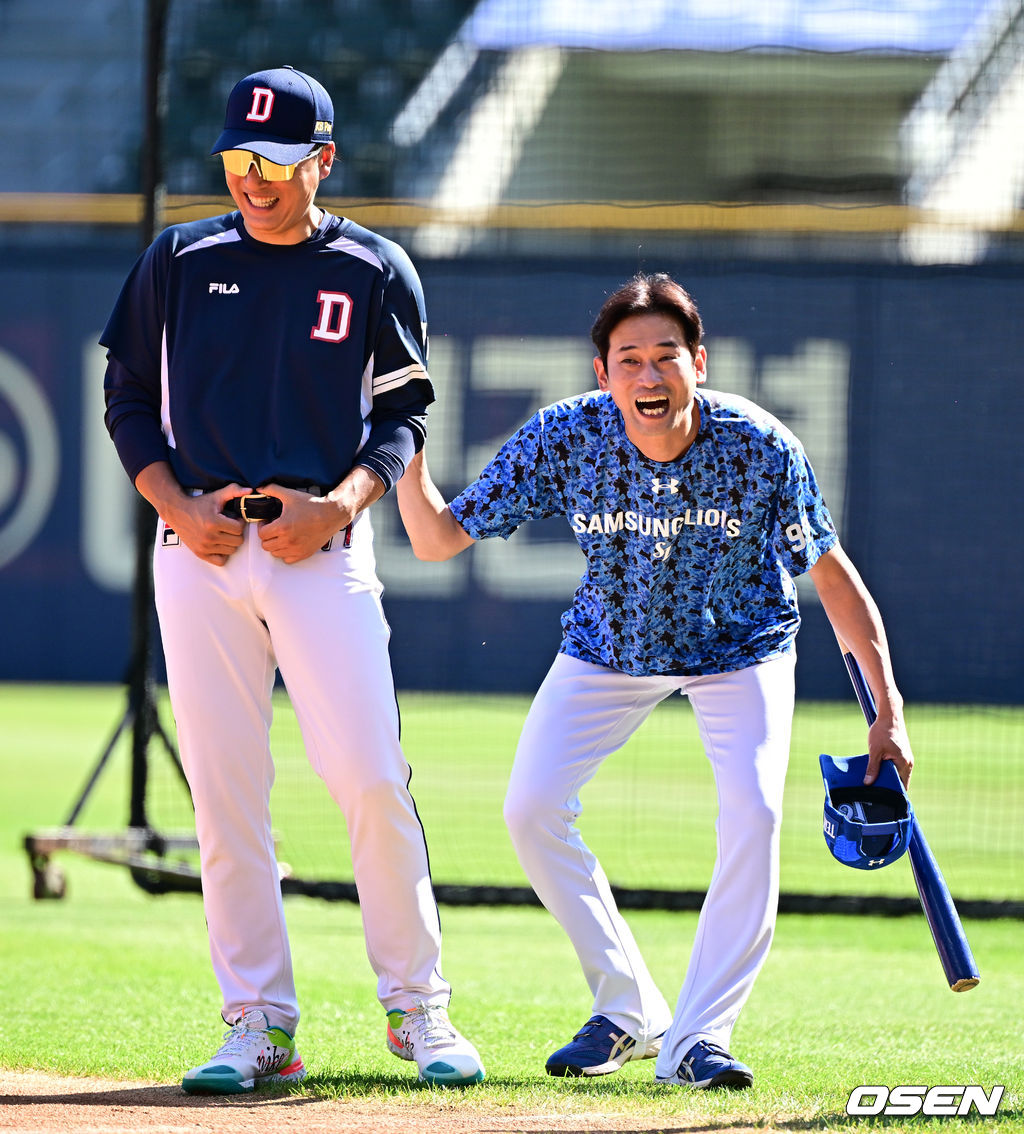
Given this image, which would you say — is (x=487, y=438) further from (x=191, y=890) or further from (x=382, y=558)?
(x=191, y=890)

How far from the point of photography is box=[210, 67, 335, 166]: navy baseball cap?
11.0 feet

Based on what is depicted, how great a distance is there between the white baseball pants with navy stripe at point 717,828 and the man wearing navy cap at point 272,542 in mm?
312

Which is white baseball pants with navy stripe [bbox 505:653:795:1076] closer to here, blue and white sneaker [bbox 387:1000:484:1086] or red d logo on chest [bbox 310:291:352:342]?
blue and white sneaker [bbox 387:1000:484:1086]

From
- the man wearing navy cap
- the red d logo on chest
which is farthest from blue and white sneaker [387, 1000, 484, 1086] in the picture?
the red d logo on chest

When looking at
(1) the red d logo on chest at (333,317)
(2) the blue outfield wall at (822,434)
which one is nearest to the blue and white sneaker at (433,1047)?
(1) the red d logo on chest at (333,317)

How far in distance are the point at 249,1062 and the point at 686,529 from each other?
1472 mm

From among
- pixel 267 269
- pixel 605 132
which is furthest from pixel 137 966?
pixel 605 132

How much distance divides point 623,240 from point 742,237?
0.95 meters

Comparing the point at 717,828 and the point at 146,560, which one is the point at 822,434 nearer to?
the point at 146,560

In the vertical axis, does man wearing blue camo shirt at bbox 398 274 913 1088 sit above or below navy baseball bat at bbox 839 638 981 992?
above

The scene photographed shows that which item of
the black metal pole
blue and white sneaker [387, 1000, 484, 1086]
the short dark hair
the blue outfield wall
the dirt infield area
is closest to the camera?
the dirt infield area

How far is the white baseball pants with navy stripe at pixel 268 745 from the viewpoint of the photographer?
3352mm

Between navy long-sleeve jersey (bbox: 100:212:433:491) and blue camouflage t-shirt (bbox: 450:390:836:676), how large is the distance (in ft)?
1.32

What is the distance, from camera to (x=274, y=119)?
3.37 metres
